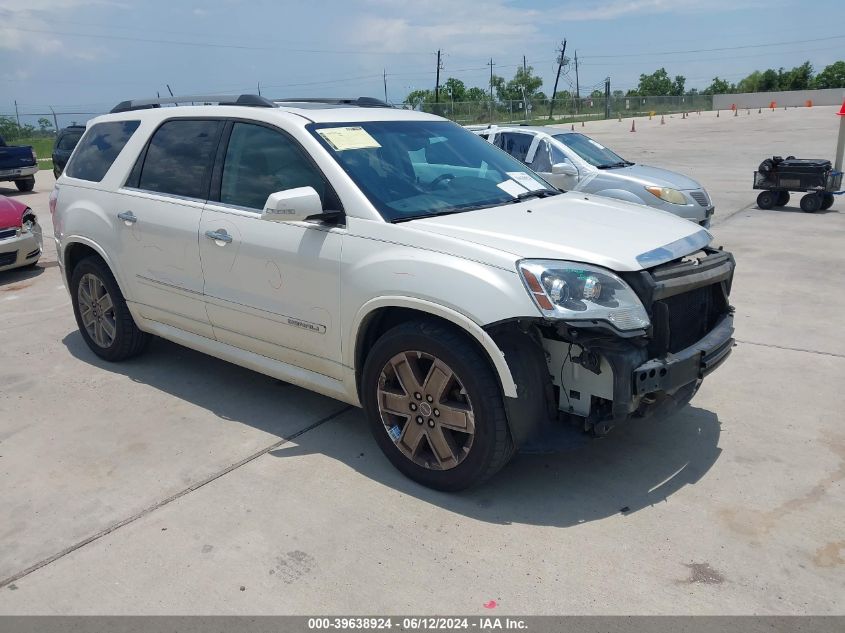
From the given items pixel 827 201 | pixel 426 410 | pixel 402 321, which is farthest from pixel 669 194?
pixel 426 410

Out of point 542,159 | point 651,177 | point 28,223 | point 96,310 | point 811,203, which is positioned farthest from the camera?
point 811,203

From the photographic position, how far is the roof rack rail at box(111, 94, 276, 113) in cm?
450

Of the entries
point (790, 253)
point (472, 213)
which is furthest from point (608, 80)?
point (472, 213)

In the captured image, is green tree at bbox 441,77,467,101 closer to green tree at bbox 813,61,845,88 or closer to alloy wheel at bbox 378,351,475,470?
green tree at bbox 813,61,845,88

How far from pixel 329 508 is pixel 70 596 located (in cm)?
116

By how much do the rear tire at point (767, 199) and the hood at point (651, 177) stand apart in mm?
3156

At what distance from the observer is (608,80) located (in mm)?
55719

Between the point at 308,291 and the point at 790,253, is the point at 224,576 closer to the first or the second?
the point at 308,291

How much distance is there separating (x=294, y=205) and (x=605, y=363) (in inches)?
66.8

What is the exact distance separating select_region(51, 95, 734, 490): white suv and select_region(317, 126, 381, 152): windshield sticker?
0.01 m

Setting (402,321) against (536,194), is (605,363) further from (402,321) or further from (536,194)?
(536,194)

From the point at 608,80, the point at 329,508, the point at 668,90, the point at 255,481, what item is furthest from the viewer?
the point at 668,90

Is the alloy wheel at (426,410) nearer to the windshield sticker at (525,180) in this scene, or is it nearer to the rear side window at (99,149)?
Result: the windshield sticker at (525,180)

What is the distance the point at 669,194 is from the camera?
31.1ft
